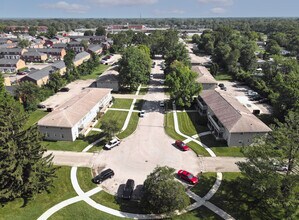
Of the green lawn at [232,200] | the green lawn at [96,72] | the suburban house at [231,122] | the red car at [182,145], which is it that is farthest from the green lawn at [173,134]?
the green lawn at [96,72]

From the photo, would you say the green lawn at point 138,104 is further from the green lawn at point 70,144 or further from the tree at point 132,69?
the green lawn at point 70,144

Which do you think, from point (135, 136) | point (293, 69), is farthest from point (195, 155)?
point (293, 69)

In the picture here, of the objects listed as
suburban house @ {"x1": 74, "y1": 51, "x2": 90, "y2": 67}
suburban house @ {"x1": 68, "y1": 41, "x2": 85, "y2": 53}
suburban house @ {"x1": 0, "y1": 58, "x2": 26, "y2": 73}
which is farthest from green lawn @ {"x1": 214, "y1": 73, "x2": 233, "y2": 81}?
suburban house @ {"x1": 68, "y1": 41, "x2": 85, "y2": 53}

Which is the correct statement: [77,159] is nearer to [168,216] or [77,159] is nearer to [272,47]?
[168,216]

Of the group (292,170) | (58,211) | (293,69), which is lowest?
(58,211)

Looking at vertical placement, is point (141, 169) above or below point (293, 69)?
below

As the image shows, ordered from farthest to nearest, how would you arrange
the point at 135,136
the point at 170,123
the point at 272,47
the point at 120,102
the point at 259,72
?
1. the point at 272,47
2. the point at 259,72
3. the point at 120,102
4. the point at 170,123
5. the point at 135,136

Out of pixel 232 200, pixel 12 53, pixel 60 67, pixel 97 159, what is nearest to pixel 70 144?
pixel 97 159

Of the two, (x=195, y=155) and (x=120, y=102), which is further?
(x=120, y=102)
